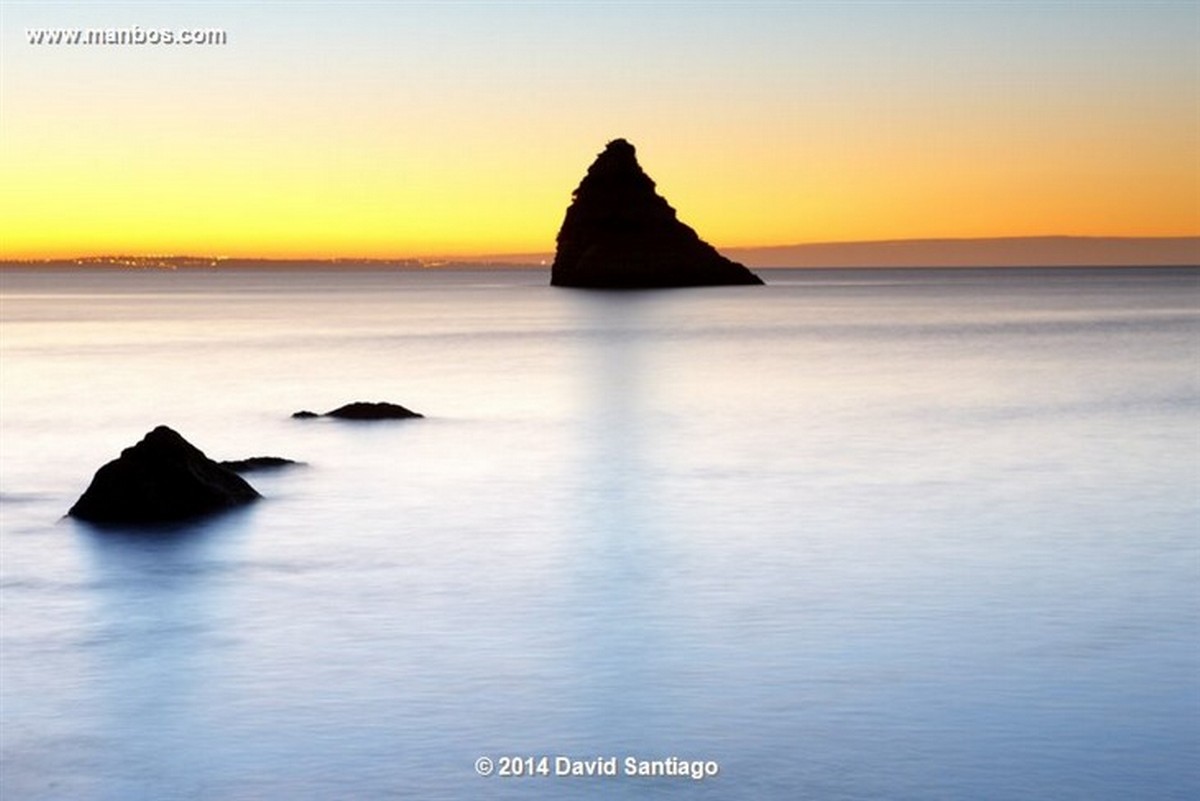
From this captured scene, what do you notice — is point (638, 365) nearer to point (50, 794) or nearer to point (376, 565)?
point (376, 565)

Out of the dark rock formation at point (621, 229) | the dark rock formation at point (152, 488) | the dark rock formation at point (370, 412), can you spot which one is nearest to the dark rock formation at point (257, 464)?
the dark rock formation at point (152, 488)

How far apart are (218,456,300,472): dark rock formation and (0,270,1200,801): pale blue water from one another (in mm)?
377

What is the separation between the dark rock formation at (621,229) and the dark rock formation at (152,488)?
477 feet

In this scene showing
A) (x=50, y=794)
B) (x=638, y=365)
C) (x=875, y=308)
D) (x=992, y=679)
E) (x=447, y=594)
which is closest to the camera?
(x=50, y=794)

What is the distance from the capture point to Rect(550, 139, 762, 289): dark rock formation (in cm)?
16362

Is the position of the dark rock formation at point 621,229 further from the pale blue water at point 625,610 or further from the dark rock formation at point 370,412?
the dark rock formation at point 370,412

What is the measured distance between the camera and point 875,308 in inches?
4557

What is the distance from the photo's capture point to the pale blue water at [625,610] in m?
9.23

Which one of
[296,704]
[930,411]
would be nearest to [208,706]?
[296,704]

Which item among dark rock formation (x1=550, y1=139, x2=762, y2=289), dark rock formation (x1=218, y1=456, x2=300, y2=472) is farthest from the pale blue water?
dark rock formation (x1=550, y1=139, x2=762, y2=289)

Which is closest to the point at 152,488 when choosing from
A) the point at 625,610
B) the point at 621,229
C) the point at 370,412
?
the point at 625,610

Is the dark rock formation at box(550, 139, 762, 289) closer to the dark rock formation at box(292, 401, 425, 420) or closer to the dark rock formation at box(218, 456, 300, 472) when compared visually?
the dark rock formation at box(292, 401, 425, 420)

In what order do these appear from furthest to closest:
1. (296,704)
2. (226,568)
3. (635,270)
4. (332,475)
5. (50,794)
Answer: (635,270), (332,475), (226,568), (296,704), (50,794)

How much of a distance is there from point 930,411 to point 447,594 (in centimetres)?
2301
